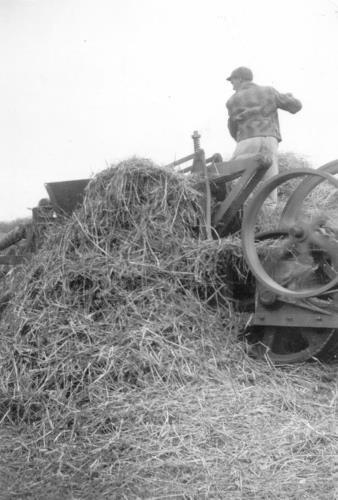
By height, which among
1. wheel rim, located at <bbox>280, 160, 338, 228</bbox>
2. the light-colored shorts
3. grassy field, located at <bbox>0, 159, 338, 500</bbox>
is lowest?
grassy field, located at <bbox>0, 159, 338, 500</bbox>

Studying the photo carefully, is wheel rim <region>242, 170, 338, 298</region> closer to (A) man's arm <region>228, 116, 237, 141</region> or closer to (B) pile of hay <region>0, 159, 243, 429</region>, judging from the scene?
(B) pile of hay <region>0, 159, 243, 429</region>

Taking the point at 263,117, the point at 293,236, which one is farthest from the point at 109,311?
the point at 263,117

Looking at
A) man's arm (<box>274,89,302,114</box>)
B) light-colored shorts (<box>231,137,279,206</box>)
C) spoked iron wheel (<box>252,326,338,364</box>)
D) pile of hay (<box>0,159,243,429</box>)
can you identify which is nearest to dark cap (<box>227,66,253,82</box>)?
man's arm (<box>274,89,302,114</box>)

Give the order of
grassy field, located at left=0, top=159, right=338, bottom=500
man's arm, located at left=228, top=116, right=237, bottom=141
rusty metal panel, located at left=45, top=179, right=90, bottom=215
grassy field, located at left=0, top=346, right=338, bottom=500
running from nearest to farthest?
1. grassy field, located at left=0, top=346, right=338, bottom=500
2. grassy field, located at left=0, top=159, right=338, bottom=500
3. rusty metal panel, located at left=45, top=179, right=90, bottom=215
4. man's arm, located at left=228, top=116, right=237, bottom=141

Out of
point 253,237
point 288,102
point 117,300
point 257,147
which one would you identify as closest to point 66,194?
point 117,300

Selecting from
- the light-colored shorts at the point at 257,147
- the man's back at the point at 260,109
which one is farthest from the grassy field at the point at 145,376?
the man's back at the point at 260,109

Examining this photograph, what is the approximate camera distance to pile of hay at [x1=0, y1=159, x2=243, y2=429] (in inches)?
159

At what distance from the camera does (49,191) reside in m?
5.54

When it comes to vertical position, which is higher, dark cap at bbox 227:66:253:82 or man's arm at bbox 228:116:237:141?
dark cap at bbox 227:66:253:82

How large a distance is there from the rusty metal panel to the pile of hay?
0.23 meters

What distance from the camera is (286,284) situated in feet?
15.0

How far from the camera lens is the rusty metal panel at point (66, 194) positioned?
549 cm

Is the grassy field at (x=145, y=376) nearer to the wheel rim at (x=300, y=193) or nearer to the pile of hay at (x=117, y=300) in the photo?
the pile of hay at (x=117, y=300)

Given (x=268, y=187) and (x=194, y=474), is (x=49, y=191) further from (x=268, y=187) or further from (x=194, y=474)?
(x=194, y=474)
